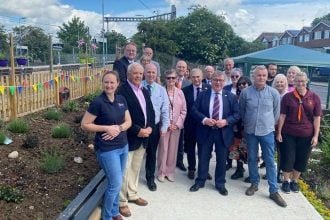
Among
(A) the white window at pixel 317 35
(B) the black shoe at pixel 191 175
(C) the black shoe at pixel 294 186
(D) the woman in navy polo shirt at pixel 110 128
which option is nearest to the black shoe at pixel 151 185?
(B) the black shoe at pixel 191 175

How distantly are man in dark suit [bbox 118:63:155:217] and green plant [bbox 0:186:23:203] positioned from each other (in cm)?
116

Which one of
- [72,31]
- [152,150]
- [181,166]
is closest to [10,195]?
[152,150]

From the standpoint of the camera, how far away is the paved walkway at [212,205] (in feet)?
13.8

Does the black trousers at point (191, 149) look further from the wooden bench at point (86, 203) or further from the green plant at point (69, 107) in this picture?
the green plant at point (69, 107)

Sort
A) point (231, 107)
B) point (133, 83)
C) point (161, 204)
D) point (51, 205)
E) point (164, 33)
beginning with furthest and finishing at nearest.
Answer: point (164, 33) → point (231, 107) → point (161, 204) → point (133, 83) → point (51, 205)

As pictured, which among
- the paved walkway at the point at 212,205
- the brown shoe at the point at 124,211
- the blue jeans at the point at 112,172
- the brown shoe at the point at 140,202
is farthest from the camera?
the brown shoe at the point at 140,202

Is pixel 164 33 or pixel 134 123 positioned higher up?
pixel 164 33

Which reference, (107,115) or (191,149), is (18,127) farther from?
A: (107,115)

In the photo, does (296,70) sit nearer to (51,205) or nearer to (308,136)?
(308,136)

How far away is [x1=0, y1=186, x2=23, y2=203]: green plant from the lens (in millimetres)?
3805

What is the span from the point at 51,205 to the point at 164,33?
62.1ft

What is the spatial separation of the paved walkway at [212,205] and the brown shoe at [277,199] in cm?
5

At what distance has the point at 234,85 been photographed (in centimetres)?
559

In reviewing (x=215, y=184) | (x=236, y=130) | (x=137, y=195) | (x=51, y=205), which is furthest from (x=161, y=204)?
(x=236, y=130)
